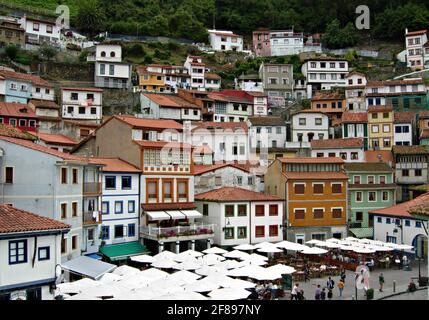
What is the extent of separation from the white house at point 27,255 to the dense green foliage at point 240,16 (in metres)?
98.0

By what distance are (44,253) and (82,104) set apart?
177 ft

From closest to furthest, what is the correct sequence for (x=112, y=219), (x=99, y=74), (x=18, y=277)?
(x=18, y=277) → (x=112, y=219) → (x=99, y=74)

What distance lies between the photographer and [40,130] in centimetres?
6456

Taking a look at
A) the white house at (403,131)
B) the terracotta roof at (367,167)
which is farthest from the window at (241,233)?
the white house at (403,131)

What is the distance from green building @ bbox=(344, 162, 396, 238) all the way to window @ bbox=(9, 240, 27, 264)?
37.0m

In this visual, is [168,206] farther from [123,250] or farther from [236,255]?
[236,255]

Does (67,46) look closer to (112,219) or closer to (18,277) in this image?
(112,219)

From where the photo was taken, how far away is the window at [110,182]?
39.3 metres

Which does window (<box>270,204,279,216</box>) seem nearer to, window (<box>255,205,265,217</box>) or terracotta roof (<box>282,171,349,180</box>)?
window (<box>255,205,265,217</box>)

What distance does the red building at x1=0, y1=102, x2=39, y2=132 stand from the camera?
61.7m

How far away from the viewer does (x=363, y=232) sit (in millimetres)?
52312

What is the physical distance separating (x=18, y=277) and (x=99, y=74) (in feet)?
221

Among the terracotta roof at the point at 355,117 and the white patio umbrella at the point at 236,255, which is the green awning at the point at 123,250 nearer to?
the white patio umbrella at the point at 236,255

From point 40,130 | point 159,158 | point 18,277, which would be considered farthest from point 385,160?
point 18,277
